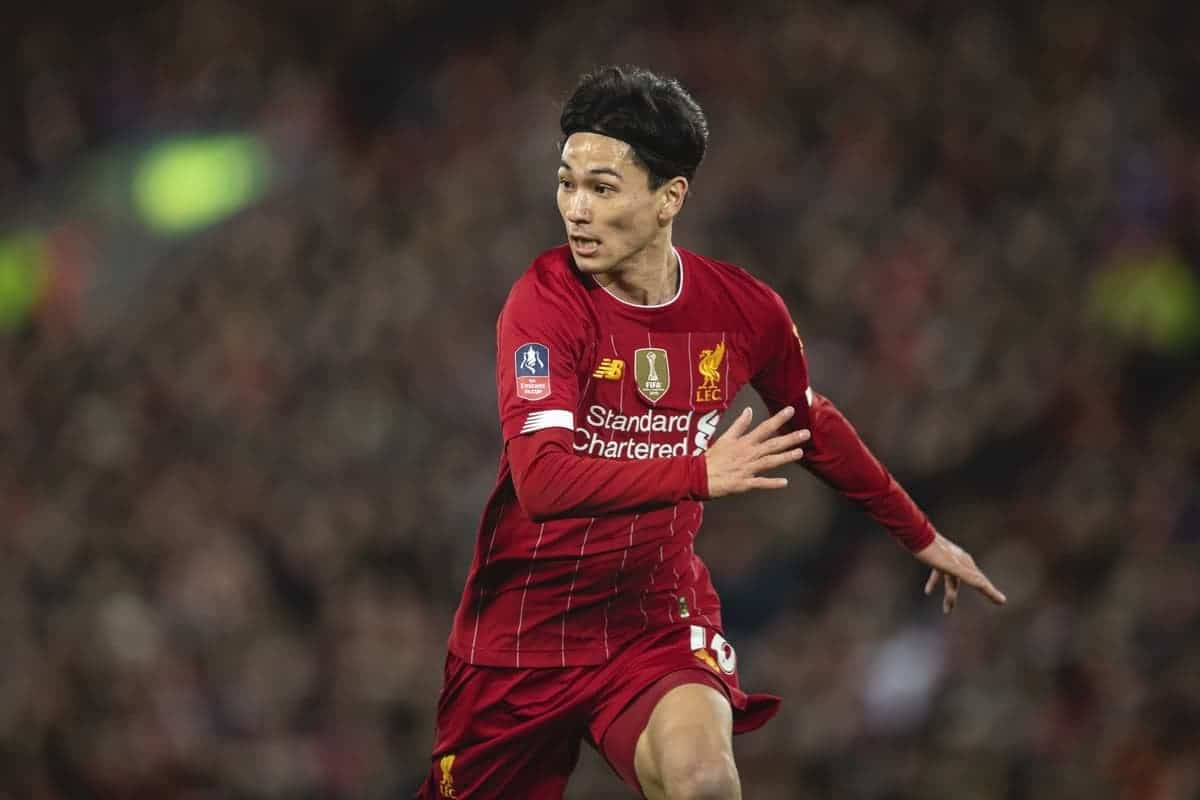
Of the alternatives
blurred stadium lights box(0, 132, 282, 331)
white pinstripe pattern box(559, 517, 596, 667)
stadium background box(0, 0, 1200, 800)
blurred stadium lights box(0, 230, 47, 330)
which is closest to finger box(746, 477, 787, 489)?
white pinstripe pattern box(559, 517, 596, 667)

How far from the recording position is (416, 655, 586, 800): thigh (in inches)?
176

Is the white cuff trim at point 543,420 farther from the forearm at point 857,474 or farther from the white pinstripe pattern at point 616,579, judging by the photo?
the forearm at point 857,474

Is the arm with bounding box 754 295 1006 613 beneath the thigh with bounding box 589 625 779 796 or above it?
above

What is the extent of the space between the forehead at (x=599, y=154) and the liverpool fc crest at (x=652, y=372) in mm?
456

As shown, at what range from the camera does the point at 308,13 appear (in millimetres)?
12859

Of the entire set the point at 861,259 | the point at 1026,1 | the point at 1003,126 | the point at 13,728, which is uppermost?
the point at 1026,1

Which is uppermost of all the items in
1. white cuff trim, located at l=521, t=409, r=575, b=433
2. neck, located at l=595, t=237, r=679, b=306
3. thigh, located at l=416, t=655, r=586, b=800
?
neck, located at l=595, t=237, r=679, b=306

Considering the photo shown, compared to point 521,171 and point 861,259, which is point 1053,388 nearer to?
point 861,259

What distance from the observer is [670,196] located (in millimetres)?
4332

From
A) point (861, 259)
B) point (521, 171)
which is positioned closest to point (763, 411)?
point (861, 259)

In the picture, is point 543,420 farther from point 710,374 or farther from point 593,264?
point 710,374

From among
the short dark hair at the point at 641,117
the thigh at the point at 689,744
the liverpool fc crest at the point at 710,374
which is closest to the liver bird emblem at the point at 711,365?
the liverpool fc crest at the point at 710,374

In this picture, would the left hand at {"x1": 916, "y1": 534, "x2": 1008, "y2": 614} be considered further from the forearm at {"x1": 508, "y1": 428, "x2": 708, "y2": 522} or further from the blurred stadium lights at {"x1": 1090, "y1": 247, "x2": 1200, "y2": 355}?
the blurred stadium lights at {"x1": 1090, "y1": 247, "x2": 1200, "y2": 355}

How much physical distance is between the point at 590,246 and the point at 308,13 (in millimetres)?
9245
